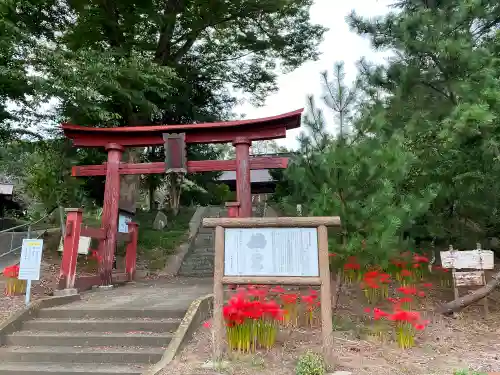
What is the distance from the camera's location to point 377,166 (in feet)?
16.8

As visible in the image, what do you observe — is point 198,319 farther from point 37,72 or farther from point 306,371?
point 37,72

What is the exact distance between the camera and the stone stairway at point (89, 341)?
4.43m

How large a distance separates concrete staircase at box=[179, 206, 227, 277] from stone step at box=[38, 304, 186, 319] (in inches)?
201

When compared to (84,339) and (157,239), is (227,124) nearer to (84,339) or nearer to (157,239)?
(84,339)

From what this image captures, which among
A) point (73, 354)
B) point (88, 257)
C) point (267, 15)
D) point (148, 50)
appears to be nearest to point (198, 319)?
point (73, 354)

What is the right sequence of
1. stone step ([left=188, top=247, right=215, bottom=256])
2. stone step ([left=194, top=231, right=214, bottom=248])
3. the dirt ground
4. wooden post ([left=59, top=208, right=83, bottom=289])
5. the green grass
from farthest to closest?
stone step ([left=194, top=231, right=214, bottom=248]), stone step ([left=188, top=247, right=215, bottom=256]), the green grass, wooden post ([left=59, top=208, right=83, bottom=289]), the dirt ground

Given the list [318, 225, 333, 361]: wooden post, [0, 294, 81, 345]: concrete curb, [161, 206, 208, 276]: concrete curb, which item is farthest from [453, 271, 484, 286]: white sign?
[161, 206, 208, 276]: concrete curb

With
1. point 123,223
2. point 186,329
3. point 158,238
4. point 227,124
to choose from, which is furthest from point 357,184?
point 158,238

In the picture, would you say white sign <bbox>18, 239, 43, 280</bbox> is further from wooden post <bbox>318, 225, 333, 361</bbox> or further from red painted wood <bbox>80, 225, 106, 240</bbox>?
wooden post <bbox>318, 225, 333, 361</bbox>

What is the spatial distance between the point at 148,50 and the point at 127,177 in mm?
3828

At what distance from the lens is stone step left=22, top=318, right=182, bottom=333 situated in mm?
5070

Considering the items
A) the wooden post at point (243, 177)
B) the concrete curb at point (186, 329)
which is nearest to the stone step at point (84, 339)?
the concrete curb at point (186, 329)

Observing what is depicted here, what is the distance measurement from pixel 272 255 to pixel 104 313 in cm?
269

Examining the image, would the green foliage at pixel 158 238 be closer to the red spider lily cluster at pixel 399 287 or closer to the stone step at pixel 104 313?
the stone step at pixel 104 313
